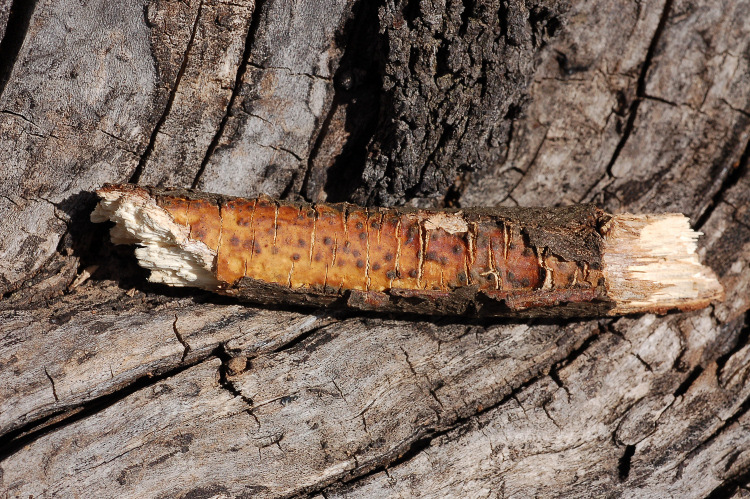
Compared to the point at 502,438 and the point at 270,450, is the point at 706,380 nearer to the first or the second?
the point at 502,438

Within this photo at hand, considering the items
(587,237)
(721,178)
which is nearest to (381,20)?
(587,237)

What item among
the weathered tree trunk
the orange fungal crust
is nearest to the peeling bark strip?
the orange fungal crust

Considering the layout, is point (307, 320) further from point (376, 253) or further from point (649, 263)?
point (649, 263)

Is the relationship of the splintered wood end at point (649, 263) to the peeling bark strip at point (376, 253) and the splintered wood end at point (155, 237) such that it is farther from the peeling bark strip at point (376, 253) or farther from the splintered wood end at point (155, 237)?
the splintered wood end at point (155, 237)

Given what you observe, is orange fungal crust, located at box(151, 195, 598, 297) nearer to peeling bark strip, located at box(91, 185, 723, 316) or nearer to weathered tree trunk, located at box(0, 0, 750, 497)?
peeling bark strip, located at box(91, 185, 723, 316)

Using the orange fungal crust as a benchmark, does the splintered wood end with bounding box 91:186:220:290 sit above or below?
below

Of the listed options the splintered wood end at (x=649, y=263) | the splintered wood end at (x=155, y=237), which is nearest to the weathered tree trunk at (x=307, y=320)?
the splintered wood end at (x=155, y=237)
